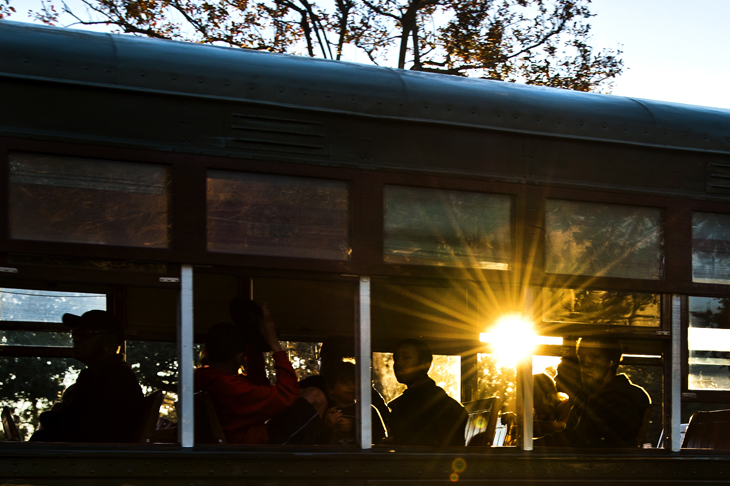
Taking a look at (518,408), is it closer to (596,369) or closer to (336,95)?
(596,369)

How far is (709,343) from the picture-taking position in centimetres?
424

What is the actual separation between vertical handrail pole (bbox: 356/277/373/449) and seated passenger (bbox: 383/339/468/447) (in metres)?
0.59

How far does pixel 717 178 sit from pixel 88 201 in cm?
289

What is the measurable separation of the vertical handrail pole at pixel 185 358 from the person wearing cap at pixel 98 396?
42 cm

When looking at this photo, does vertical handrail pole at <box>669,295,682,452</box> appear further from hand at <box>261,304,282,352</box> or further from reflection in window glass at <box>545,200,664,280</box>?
hand at <box>261,304,282,352</box>

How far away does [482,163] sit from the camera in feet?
12.4

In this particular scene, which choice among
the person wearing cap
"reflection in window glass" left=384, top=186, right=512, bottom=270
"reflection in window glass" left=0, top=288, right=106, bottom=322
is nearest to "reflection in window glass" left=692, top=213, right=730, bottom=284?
"reflection in window glass" left=384, top=186, right=512, bottom=270

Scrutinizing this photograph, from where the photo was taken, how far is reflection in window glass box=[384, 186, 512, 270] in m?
3.62

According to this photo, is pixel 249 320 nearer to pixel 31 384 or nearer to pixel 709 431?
pixel 31 384

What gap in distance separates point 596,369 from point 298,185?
1.94 metres

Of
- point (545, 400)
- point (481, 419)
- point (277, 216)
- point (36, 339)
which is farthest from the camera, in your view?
point (545, 400)

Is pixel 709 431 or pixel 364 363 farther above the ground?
pixel 364 363

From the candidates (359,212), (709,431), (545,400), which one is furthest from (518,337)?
(545,400)

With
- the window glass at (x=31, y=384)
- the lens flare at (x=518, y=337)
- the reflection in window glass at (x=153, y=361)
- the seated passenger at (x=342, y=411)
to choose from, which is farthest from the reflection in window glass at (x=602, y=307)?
the window glass at (x=31, y=384)
